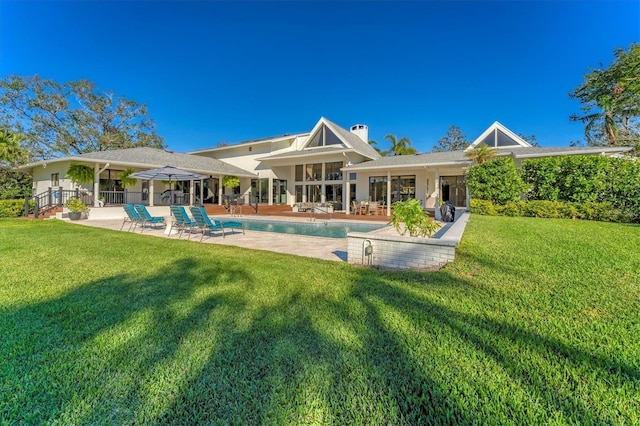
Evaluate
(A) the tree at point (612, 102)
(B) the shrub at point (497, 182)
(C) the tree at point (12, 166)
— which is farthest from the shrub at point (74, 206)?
(A) the tree at point (612, 102)

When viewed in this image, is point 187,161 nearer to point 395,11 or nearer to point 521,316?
point 395,11

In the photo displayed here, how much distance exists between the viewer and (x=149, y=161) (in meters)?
20.3

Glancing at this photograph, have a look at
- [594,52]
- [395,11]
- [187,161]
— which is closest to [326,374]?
[395,11]

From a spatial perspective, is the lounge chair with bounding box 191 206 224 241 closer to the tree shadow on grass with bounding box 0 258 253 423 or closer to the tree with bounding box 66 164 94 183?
the tree shadow on grass with bounding box 0 258 253 423

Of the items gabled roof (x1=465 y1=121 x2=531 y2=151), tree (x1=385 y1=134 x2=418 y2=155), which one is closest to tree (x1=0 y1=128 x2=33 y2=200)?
gabled roof (x1=465 y1=121 x2=531 y2=151)

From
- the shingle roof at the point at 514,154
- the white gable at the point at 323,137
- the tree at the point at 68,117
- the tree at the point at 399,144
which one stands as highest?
the tree at the point at 68,117

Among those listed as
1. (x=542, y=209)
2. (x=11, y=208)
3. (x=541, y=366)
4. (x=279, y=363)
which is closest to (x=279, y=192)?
(x=11, y=208)

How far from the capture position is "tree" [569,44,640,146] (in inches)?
842

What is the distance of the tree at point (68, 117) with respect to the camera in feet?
99.1

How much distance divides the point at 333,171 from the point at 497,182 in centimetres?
1232

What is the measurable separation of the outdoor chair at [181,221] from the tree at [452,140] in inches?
1747

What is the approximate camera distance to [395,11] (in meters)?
16.3

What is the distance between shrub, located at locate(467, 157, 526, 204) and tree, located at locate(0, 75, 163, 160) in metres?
39.9

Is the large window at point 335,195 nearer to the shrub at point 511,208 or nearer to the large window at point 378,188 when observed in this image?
the large window at point 378,188
